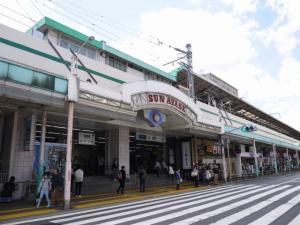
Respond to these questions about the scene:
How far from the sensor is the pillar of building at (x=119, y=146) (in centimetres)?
2222

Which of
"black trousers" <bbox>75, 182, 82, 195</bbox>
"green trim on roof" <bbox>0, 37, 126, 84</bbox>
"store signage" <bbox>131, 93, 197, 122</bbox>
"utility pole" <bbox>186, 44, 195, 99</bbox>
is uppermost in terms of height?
"utility pole" <bbox>186, 44, 195, 99</bbox>

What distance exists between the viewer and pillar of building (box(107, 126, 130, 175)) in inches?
875

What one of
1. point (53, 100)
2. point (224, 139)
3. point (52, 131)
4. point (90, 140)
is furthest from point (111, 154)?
point (224, 139)

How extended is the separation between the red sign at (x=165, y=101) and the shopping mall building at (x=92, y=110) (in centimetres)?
7

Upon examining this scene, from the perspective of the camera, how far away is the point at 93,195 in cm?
1669

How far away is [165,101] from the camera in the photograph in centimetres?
1967

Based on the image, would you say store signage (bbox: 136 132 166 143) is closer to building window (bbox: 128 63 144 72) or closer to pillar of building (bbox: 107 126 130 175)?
pillar of building (bbox: 107 126 130 175)

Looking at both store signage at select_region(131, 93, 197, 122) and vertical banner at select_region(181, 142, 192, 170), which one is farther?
vertical banner at select_region(181, 142, 192, 170)

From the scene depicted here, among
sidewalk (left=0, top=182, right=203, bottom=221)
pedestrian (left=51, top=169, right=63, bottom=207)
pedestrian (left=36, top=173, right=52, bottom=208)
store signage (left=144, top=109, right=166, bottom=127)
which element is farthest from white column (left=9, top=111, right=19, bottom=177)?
store signage (left=144, top=109, right=166, bottom=127)

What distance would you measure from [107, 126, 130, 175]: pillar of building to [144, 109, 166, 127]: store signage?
3493 millimetres

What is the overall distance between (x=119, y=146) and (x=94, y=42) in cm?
848

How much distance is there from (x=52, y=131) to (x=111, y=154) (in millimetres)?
4887

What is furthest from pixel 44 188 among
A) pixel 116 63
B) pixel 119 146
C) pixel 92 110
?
pixel 116 63

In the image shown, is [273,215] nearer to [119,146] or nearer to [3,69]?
[3,69]
